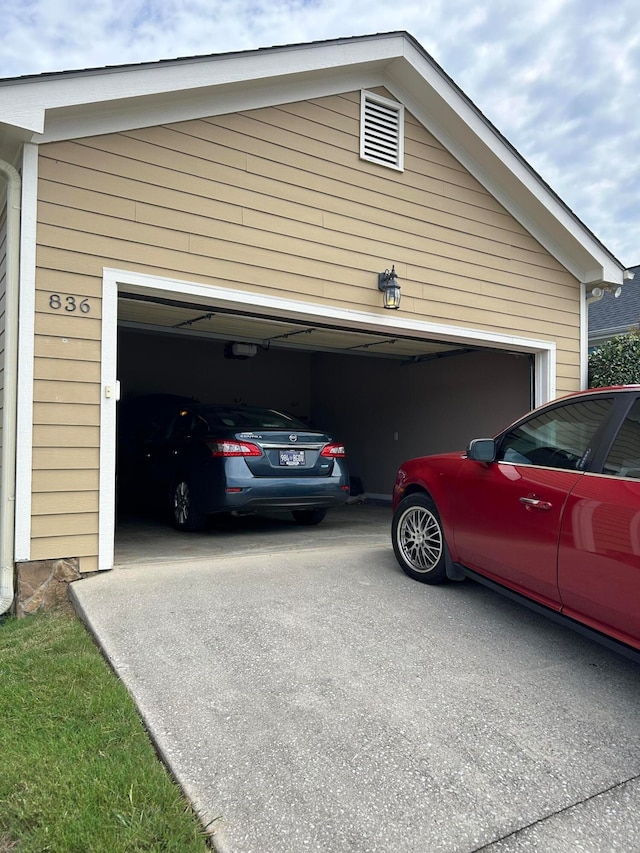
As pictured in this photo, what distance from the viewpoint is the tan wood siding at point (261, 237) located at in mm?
4375

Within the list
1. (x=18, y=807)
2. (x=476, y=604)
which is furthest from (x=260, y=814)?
→ (x=476, y=604)

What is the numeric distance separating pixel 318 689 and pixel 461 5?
712 cm

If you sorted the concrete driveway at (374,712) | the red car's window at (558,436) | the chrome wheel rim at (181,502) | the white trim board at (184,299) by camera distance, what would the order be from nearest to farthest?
the concrete driveway at (374,712), the red car's window at (558,436), the white trim board at (184,299), the chrome wheel rim at (181,502)

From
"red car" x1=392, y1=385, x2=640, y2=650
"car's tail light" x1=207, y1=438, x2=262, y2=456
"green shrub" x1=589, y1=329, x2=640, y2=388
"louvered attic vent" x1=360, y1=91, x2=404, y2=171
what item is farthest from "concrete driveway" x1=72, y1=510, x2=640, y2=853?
"louvered attic vent" x1=360, y1=91, x2=404, y2=171

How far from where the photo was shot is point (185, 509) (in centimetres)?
636

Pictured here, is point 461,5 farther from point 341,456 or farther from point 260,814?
point 260,814

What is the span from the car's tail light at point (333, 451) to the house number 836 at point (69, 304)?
2.66 m

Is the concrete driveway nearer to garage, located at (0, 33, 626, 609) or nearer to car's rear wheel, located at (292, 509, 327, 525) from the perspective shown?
garage, located at (0, 33, 626, 609)

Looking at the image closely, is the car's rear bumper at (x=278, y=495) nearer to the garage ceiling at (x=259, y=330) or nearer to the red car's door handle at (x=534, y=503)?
the garage ceiling at (x=259, y=330)

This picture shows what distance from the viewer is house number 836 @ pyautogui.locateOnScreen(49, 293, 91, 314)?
4344mm

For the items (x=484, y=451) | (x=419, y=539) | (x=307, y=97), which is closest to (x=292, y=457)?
(x=419, y=539)

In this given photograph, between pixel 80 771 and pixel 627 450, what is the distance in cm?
274

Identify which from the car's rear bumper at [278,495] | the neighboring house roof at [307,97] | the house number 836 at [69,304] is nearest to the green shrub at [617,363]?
the neighboring house roof at [307,97]

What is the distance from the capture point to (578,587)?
9.74 feet
